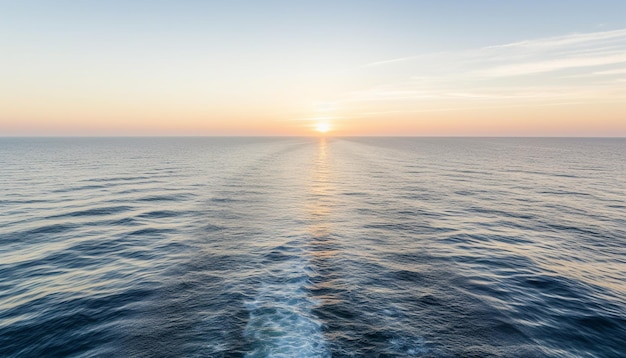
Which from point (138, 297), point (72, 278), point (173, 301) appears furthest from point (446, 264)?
point (72, 278)

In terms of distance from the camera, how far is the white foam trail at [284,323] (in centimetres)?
1814

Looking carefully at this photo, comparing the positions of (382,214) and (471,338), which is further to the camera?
(382,214)

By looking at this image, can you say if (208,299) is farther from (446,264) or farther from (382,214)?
(382,214)

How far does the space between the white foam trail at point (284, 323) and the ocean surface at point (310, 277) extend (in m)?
0.11

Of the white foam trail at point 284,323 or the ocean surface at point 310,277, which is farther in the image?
the ocean surface at point 310,277

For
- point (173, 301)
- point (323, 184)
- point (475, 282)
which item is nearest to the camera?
point (173, 301)

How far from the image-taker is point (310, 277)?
27578 millimetres

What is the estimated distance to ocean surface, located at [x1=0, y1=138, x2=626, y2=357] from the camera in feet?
63.3

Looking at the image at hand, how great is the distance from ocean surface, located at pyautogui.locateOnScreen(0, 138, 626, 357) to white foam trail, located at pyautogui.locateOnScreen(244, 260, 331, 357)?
11 centimetres

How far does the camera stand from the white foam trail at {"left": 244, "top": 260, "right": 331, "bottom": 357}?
18141 millimetres

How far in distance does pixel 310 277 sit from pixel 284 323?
709cm

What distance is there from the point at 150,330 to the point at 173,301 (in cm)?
358

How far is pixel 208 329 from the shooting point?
19906 millimetres

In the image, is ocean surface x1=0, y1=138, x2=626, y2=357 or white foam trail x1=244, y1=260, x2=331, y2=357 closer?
white foam trail x1=244, y1=260, x2=331, y2=357
